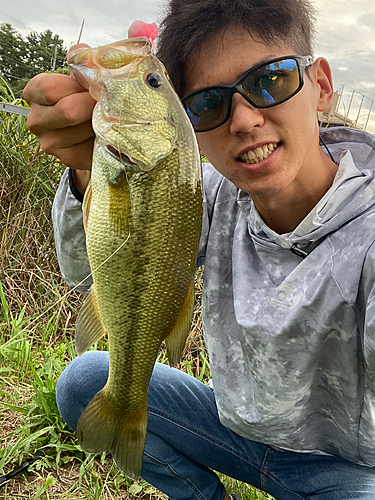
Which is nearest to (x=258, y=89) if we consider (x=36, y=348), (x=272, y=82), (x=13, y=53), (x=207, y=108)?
(x=272, y=82)

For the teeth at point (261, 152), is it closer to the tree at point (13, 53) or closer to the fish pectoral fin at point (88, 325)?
the fish pectoral fin at point (88, 325)

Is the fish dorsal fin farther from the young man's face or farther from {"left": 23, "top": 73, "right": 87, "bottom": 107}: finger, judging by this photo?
the young man's face

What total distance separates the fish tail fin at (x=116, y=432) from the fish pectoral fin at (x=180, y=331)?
28 cm

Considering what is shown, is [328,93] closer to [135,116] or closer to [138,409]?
[135,116]

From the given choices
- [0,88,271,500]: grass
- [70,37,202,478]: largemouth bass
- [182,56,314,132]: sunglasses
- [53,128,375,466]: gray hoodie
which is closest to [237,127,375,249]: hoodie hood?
[53,128,375,466]: gray hoodie

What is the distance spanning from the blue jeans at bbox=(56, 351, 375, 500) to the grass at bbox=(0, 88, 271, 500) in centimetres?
25

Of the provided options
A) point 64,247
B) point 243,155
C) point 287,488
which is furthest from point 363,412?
point 64,247

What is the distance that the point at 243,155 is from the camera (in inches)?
61.6

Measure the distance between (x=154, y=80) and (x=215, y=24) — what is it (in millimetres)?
506

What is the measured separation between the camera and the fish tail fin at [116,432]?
4.81 ft

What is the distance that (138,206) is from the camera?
123 centimetres

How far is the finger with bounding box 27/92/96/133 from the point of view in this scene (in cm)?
115

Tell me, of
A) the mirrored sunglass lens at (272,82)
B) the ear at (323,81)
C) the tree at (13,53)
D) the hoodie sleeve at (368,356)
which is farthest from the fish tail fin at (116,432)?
A: the tree at (13,53)

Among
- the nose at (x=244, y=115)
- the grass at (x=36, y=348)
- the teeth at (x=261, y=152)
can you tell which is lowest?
the grass at (x=36, y=348)
